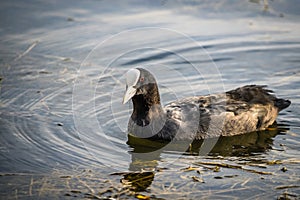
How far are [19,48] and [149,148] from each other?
4.34 metres

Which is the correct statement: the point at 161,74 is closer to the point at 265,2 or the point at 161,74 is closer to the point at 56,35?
the point at 56,35

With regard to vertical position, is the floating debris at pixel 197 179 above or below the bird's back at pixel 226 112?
below

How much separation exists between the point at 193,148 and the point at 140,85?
109 cm

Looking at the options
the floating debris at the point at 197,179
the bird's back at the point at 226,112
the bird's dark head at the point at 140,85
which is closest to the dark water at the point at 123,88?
the floating debris at the point at 197,179

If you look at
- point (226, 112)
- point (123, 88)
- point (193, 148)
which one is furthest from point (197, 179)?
point (123, 88)

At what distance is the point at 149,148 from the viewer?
27.4ft

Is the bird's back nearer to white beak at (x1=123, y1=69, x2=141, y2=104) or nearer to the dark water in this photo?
the dark water

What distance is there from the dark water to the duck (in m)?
0.18

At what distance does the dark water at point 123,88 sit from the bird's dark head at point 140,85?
0.65m

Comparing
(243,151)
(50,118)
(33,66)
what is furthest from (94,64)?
(243,151)

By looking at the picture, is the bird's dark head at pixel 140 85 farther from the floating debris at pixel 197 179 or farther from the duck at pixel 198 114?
the floating debris at pixel 197 179

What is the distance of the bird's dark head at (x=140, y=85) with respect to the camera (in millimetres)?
8141

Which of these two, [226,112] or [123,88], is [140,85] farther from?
[123,88]

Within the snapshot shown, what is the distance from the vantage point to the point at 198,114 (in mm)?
8742
